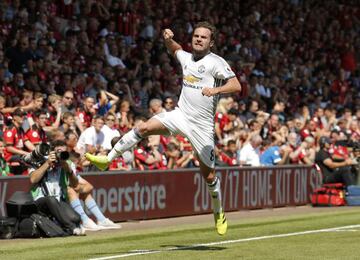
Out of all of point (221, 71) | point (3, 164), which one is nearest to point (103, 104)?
point (3, 164)

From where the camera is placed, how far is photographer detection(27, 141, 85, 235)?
14969mm

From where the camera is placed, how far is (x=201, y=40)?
1235 cm

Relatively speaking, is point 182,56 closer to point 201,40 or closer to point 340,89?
point 201,40

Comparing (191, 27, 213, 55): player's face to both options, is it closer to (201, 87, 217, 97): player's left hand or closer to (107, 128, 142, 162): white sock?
(201, 87, 217, 97): player's left hand

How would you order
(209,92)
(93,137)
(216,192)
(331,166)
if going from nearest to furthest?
(209,92), (216,192), (93,137), (331,166)

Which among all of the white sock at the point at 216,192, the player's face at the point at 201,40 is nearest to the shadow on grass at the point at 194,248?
the white sock at the point at 216,192

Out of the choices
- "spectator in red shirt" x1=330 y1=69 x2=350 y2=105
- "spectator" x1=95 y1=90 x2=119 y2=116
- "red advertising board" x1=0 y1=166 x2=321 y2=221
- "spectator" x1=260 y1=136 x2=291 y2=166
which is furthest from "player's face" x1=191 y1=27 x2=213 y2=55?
"spectator in red shirt" x1=330 y1=69 x2=350 y2=105

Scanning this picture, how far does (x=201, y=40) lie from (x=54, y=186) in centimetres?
426

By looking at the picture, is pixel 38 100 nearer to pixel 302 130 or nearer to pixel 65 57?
pixel 65 57

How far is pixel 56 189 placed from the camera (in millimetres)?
15516

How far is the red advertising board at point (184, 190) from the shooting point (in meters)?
17.8

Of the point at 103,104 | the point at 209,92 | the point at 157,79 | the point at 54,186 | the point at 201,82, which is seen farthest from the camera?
the point at 157,79

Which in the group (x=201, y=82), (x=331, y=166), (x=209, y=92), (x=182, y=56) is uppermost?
(x=182, y=56)

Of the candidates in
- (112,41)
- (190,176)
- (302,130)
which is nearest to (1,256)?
(190,176)
